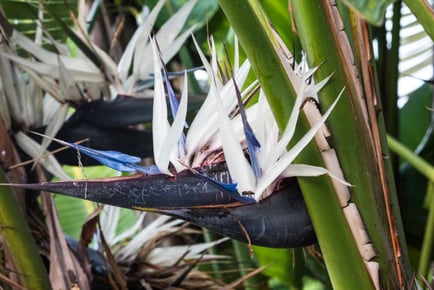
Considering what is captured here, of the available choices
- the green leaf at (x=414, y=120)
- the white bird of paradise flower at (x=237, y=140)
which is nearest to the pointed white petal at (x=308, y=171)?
the white bird of paradise flower at (x=237, y=140)

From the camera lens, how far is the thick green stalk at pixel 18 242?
41 centimetres

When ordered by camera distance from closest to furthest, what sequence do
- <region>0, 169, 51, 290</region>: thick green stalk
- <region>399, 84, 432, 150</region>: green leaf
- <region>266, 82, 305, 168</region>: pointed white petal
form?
1. <region>266, 82, 305, 168</region>: pointed white petal
2. <region>0, 169, 51, 290</region>: thick green stalk
3. <region>399, 84, 432, 150</region>: green leaf

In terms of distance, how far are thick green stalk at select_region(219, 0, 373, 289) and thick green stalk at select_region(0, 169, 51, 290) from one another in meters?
0.19

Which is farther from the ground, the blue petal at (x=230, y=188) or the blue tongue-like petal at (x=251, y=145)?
the blue tongue-like petal at (x=251, y=145)

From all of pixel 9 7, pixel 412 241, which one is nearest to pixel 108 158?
pixel 9 7

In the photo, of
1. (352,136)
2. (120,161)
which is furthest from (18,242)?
(352,136)

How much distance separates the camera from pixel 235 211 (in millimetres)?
326

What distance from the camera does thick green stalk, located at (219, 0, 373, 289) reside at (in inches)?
12.3

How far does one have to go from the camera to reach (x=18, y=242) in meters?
0.41

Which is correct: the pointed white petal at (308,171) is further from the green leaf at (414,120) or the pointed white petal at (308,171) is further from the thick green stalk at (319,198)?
the green leaf at (414,120)

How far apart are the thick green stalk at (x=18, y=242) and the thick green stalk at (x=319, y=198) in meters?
0.19

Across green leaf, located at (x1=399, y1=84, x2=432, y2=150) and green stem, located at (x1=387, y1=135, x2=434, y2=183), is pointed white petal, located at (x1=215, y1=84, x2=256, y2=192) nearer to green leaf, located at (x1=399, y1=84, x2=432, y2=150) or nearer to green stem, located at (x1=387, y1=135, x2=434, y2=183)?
green stem, located at (x1=387, y1=135, x2=434, y2=183)

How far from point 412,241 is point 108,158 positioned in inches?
27.3

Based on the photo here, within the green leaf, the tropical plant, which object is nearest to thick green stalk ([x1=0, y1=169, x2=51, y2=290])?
the tropical plant
